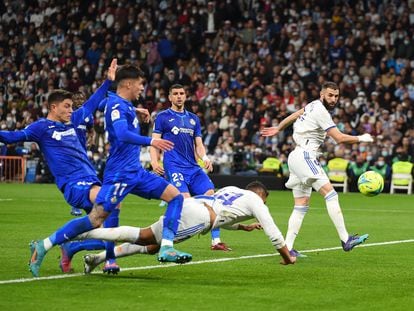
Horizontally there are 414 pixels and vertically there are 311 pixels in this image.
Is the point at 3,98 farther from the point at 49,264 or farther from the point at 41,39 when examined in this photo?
the point at 49,264

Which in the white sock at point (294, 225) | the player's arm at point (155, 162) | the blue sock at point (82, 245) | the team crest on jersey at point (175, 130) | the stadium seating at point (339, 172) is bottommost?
the stadium seating at point (339, 172)

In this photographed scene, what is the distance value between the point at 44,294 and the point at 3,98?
31.9 metres

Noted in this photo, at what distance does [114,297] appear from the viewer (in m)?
9.07

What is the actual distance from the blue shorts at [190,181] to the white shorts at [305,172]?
1.40 metres

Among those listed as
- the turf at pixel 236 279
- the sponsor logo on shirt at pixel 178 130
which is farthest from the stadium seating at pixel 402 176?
the sponsor logo on shirt at pixel 178 130

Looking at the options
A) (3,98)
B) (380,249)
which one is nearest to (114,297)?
(380,249)

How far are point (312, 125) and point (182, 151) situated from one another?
2.19m

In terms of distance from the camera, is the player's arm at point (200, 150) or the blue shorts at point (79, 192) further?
the player's arm at point (200, 150)

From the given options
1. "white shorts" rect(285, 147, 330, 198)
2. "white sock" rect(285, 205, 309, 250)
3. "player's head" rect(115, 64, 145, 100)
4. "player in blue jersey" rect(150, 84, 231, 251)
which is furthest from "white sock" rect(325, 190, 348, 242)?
"player's head" rect(115, 64, 145, 100)

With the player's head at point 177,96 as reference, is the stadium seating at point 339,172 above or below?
below

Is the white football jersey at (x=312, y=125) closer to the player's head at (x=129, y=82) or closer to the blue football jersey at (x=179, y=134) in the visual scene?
the blue football jersey at (x=179, y=134)

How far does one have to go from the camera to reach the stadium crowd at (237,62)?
105 feet

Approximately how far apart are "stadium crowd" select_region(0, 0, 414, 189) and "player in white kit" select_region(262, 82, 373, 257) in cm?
1744

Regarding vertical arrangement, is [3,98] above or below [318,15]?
below
